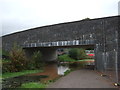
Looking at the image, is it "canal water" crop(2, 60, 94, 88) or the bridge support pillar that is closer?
"canal water" crop(2, 60, 94, 88)

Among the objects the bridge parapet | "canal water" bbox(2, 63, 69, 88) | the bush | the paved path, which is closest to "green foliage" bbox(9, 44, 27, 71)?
the bush

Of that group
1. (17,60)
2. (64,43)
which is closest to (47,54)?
(64,43)

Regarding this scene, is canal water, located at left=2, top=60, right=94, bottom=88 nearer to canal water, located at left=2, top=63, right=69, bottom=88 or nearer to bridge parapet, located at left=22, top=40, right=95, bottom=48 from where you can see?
canal water, located at left=2, top=63, right=69, bottom=88

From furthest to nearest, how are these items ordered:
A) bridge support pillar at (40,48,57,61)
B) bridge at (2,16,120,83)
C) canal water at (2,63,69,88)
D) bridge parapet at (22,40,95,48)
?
bridge support pillar at (40,48,57,61)
bridge parapet at (22,40,95,48)
bridge at (2,16,120,83)
canal water at (2,63,69,88)

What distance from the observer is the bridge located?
14.3m

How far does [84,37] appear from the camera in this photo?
655 inches

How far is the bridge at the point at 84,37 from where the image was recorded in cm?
1431

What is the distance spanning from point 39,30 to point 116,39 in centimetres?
1076

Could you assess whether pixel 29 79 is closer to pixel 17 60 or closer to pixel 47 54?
pixel 17 60

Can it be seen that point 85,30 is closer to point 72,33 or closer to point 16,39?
point 72,33

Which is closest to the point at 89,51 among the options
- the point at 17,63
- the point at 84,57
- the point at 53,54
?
the point at 84,57

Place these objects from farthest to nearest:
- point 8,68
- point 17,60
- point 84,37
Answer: point 84,37 → point 17,60 → point 8,68

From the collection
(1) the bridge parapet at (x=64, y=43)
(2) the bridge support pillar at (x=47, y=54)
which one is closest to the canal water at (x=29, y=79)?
(1) the bridge parapet at (x=64, y=43)

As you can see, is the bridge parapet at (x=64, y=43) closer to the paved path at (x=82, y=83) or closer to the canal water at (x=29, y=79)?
the canal water at (x=29, y=79)
